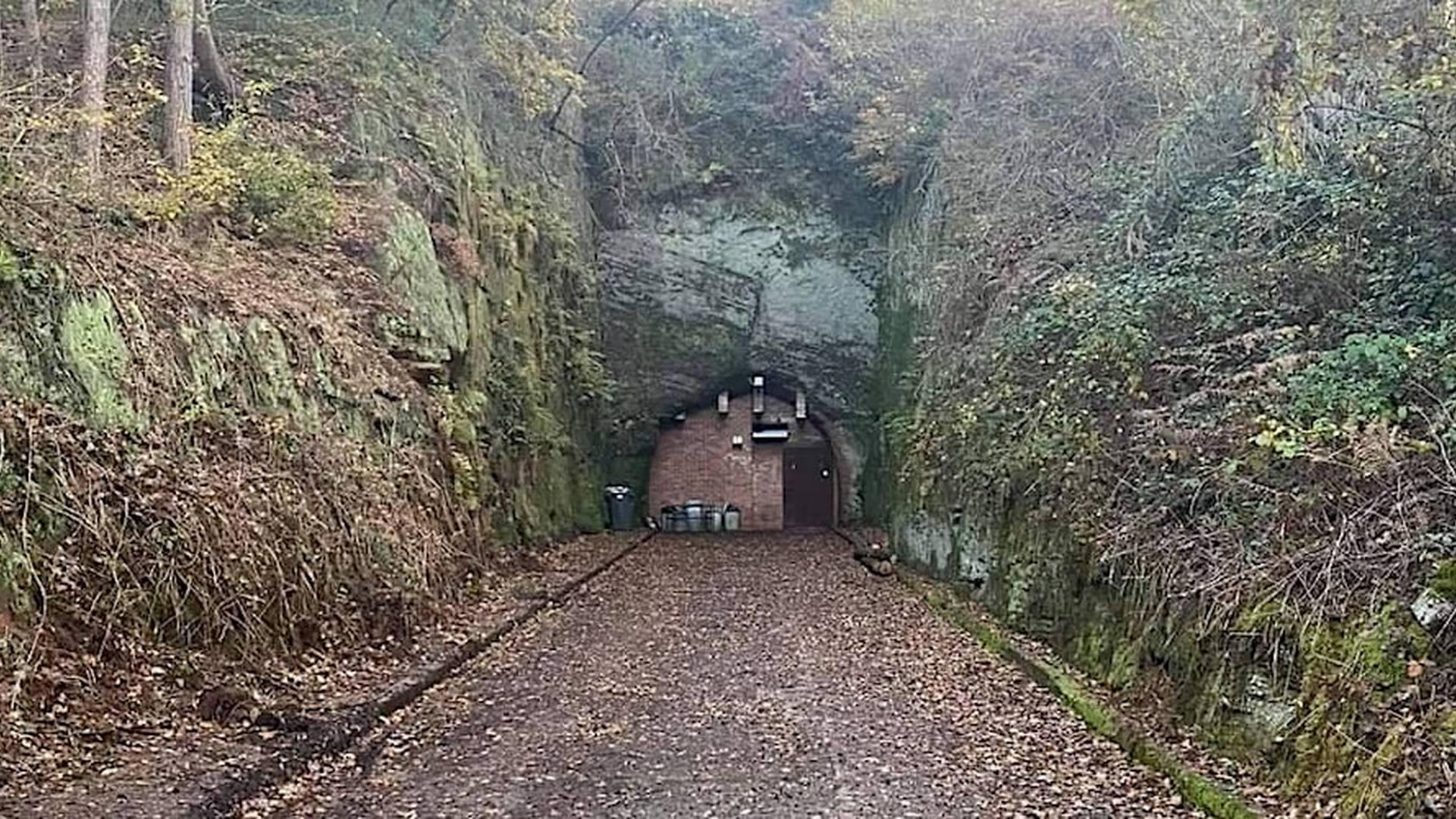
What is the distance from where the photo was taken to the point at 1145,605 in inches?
286

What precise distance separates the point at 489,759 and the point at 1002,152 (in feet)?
39.2

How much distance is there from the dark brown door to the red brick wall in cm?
16

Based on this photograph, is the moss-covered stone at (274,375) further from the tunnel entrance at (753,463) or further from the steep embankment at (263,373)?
the tunnel entrance at (753,463)

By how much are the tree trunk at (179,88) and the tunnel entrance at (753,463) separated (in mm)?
14938

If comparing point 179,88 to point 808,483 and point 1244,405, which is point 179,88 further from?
point 808,483

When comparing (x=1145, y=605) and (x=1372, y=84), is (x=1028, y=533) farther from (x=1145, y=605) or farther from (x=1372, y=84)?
(x=1372, y=84)

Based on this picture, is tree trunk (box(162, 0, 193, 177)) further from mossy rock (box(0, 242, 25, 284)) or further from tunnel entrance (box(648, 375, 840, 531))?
tunnel entrance (box(648, 375, 840, 531))

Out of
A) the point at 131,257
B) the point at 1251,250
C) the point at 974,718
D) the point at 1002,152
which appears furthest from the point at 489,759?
the point at 1002,152

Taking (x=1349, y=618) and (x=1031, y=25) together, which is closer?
(x=1349, y=618)

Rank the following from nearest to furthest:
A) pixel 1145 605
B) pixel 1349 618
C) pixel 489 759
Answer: pixel 1349 618 → pixel 489 759 → pixel 1145 605

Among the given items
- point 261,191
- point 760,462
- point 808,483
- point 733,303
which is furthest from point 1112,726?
point 808,483

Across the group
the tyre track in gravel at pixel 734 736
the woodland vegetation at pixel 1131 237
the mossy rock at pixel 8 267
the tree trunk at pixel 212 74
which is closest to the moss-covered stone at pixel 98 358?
the mossy rock at pixel 8 267

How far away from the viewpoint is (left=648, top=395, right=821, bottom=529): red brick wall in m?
25.6

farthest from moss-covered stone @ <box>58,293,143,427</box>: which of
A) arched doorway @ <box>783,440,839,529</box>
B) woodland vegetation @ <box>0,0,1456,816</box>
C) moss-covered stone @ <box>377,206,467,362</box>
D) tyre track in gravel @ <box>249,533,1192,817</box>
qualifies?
arched doorway @ <box>783,440,839,529</box>
